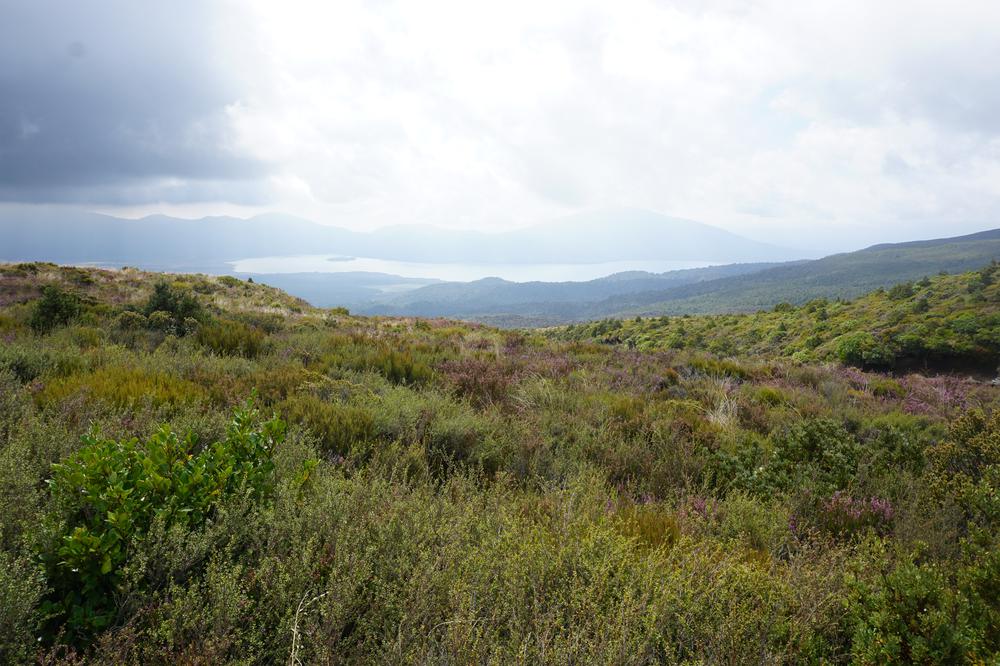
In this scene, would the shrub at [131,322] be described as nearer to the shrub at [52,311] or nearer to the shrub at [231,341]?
the shrub at [52,311]

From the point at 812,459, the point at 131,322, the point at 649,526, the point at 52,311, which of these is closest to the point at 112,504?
the point at 649,526

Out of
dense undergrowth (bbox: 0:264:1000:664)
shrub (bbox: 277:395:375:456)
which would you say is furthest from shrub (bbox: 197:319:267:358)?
shrub (bbox: 277:395:375:456)

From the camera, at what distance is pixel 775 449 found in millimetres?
5480

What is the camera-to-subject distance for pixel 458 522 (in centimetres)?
286

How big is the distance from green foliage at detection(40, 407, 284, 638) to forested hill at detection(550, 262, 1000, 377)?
2069 centimetres

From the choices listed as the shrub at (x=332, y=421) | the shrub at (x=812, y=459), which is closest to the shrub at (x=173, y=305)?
the shrub at (x=332, y=421)

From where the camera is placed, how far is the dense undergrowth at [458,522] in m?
1.98

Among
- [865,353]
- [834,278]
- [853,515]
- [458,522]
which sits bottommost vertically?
[865,353]

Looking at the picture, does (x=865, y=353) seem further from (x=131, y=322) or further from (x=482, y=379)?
(x=131, y=322)

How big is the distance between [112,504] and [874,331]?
84.5 ft

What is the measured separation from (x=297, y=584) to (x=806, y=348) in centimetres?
2496

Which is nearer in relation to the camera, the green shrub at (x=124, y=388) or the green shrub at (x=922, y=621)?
the green shrub at (x=922, y=621)

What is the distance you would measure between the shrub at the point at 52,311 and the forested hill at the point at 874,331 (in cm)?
2111

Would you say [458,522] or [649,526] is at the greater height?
[458,522]
